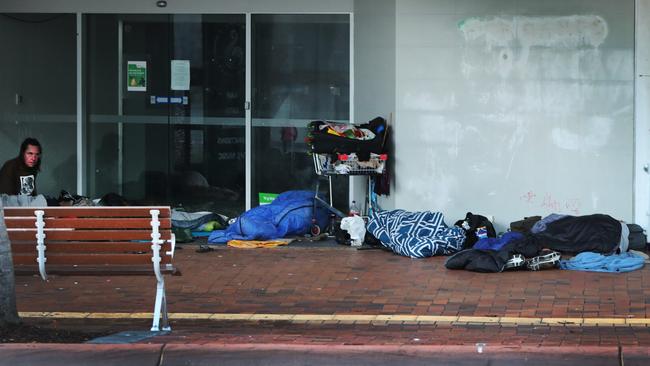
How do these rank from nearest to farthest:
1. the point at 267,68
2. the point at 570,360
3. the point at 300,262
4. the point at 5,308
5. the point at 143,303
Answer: the point at 570,360 → the point at 5,308 → the point at 143,303 → the point at 300,262 → the point at 267,68

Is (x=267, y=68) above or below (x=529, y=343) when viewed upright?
above

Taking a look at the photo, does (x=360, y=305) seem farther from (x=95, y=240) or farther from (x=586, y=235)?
(x=586, y=235)

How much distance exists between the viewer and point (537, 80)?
1111 cm

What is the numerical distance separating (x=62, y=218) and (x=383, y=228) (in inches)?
171

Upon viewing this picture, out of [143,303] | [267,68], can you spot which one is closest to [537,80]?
[267,68]

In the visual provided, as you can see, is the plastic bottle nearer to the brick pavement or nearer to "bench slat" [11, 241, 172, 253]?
the brick pavement

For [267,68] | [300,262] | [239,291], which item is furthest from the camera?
[267,68]

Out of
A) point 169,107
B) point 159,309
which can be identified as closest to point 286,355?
point 159,309

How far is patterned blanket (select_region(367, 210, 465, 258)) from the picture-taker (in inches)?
403

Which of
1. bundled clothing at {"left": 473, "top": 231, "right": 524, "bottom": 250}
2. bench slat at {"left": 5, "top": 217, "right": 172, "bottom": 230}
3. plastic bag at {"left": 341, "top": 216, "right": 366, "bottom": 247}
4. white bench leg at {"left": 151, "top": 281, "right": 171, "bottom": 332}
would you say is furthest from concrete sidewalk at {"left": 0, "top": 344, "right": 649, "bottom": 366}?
plastic bag at {"left": 341, "top": 216, "right": 366, "bottom": 247}

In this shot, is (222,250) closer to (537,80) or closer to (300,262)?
(300,262)

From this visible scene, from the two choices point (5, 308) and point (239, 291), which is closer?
point (5, 308)

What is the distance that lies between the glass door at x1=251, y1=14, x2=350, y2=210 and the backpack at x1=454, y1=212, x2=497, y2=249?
81.1 inches

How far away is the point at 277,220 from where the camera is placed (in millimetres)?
11461
